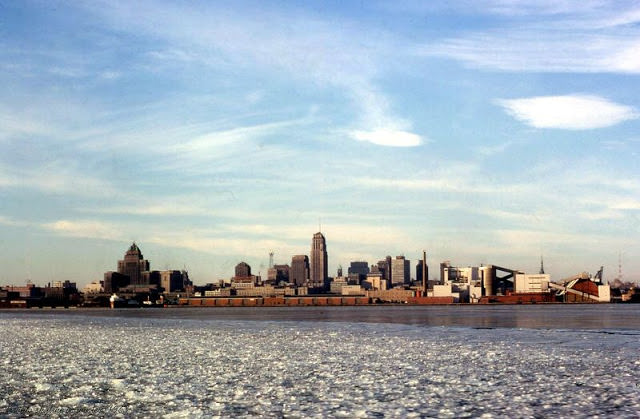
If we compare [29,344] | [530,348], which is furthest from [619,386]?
[29,344]

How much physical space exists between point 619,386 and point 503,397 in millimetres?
4149

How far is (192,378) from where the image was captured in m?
24.8

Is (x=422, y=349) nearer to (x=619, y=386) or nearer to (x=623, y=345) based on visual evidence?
(x=623, y=345)

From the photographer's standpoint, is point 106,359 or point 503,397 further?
point 106,359

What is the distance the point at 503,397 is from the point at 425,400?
219 centimetres

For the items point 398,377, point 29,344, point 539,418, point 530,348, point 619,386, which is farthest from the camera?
point 29,344

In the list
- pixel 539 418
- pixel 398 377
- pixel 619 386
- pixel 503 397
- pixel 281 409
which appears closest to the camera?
pixel 539 418

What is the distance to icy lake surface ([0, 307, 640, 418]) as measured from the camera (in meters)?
18.6

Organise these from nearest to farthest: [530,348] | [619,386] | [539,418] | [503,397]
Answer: [539,418] → [503,397] → [619,386] → [530,348]

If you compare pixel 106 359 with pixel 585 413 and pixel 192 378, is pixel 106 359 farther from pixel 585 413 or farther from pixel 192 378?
pixel 585 413

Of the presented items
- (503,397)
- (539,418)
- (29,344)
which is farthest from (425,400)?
(29,344)

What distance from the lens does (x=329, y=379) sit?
24.3 m

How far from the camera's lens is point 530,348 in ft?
114

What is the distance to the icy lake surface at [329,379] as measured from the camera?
1859 centimetres
